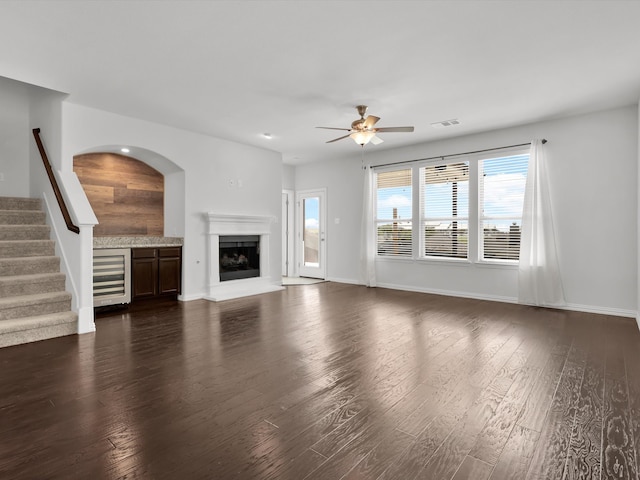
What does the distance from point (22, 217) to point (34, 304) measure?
5.12 ft

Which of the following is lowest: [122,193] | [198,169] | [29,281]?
[29,281]

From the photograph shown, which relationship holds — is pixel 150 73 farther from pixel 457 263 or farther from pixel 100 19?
pixel 457 263

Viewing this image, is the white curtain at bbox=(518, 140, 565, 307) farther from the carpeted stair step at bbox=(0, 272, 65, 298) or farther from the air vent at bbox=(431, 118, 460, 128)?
the carpeted stair step at bbox=(0, 272, 65, 298)

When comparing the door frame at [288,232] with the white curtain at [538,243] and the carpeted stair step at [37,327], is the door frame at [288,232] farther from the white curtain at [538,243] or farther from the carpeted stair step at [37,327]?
the carpeted stair step at [37,327]

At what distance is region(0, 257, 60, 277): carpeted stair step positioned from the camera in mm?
4254

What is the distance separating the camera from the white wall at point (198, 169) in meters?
4.93

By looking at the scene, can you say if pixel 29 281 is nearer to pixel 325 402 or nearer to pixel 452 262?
pixel 325 402

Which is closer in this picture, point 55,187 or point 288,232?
point 55,187

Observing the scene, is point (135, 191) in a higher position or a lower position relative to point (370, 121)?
lower

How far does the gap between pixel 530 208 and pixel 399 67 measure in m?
3.30

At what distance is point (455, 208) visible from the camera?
6.49 m

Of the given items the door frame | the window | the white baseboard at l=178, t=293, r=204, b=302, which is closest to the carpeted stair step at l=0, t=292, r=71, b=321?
the white baseboard at l=178, t=293, r=204, b=302

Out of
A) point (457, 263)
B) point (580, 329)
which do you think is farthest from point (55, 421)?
point (457, 263)

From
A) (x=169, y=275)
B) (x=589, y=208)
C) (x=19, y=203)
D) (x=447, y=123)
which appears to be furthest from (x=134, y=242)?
(x=589, y=208)
